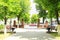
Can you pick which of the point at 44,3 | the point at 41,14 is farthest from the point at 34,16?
the point at 44,3

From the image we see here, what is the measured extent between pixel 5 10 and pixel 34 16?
302 feet

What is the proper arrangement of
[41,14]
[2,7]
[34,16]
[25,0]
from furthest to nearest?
[34,16], [41,14], [25,0], [2,7]

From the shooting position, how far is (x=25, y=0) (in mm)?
55625

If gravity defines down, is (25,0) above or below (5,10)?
above

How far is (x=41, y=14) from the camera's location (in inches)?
2347

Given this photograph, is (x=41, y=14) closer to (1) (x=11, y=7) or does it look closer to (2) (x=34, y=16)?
(1) (x=11, y=7)

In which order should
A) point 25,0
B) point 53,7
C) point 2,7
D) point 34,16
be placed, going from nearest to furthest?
1. point 2,7
2. point 53,7
3. point 25,0
4. point 34,16

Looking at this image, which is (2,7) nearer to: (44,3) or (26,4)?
(44,3)

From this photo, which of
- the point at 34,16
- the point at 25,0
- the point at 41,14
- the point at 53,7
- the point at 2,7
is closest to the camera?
the point at 2,7

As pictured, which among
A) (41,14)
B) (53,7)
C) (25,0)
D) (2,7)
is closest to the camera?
(2,7)

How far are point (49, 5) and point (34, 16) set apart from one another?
88.5 metres

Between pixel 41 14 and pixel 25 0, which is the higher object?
pixel 25 0

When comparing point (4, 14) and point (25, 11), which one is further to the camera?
point (25, 11)

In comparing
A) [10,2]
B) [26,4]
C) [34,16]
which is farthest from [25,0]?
[34,16]
